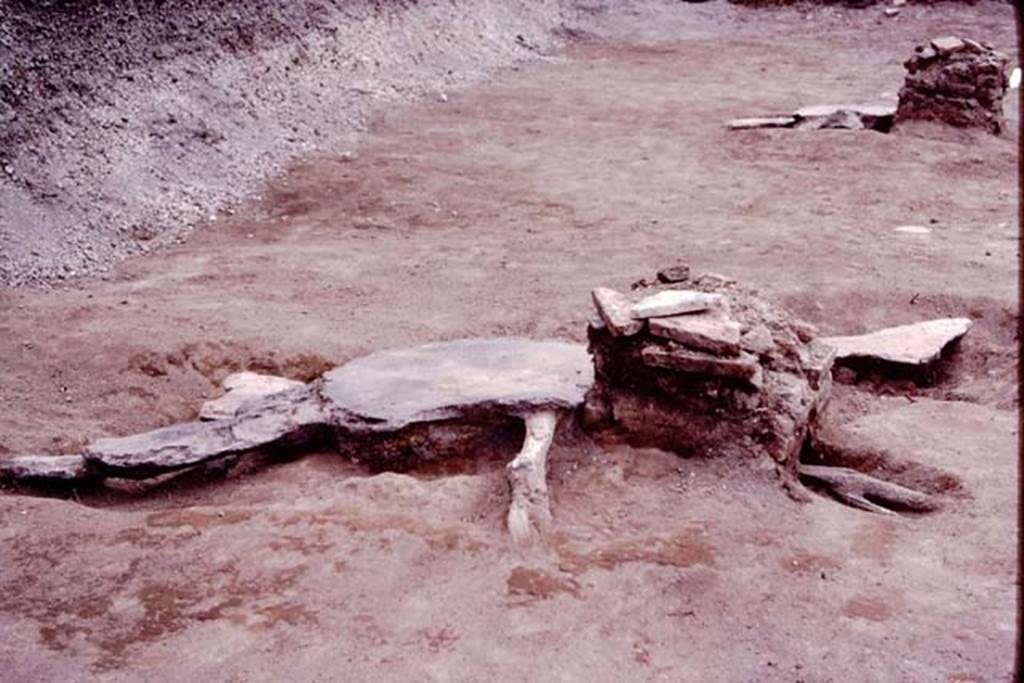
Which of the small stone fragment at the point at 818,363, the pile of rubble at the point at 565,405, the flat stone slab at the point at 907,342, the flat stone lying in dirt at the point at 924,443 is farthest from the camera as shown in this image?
the flat stone slab at the point at 907,342

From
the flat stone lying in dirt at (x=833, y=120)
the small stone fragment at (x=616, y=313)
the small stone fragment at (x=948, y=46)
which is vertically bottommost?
the flat stone lying in dirt at (x=833, y=120)

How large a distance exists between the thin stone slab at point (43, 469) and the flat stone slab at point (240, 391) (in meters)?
0.65

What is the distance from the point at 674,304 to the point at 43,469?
2715 millimetres

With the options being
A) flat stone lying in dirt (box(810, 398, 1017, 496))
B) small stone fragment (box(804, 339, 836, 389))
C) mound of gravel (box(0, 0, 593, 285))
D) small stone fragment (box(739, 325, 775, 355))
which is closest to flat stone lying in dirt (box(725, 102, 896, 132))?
mound of gravel (box(0, 0, 593, 285))

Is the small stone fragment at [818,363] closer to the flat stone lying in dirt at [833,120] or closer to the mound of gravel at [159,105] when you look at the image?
the mound of gravel at [159,105]

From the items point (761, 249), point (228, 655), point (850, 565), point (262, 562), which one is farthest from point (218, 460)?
point (761, 249)

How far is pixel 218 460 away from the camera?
4148 mm

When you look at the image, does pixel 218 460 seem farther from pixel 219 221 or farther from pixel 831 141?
pixel 831 141

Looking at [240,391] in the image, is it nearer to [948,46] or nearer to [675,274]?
[675,274]

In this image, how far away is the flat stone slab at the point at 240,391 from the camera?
461 cm

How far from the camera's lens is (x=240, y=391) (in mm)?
4816

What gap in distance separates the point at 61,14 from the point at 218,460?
5050mm

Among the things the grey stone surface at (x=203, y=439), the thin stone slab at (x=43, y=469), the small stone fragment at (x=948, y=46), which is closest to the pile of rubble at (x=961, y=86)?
the small stone fragment at (x=948, y=46)

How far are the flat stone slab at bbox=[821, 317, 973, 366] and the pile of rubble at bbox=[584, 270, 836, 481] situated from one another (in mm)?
858
